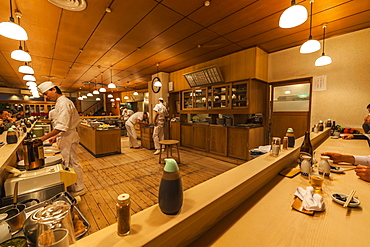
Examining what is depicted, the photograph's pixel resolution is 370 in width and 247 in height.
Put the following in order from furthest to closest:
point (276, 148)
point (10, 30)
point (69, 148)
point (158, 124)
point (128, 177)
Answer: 1. point (158, 124)
2. point (128, 177)
3. point (69, 148)
4. point (10, 30)
5. point (276, 148)

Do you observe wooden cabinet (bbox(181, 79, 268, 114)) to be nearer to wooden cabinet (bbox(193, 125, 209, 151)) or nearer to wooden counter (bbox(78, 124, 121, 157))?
wooden cabinet (bbox(193, 125, 209, 151))

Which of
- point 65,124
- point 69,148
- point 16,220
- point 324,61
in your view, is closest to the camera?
point 16,220

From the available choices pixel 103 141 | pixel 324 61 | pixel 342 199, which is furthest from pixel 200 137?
pixel 342 199

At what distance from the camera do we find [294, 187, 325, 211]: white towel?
0.94 meters

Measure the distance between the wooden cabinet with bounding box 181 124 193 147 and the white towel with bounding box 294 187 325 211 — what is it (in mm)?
4704

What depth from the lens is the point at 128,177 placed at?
343 cm

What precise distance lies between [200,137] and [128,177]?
2.73 metres

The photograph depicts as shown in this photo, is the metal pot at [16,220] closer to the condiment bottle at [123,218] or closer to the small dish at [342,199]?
the condiment bottle at [123,218]

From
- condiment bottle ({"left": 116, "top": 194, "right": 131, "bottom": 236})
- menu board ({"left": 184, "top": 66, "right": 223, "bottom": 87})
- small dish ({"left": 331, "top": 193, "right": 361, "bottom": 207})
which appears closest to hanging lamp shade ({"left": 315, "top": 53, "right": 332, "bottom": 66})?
menu board ({"left": 184, "top": 66, "right": 223, "bottom": 87})

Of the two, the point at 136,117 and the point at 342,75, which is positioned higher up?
the point at 342,75

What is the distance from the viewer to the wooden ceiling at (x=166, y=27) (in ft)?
8.55

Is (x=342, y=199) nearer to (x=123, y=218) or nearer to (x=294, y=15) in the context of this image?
(x=123, y=218)

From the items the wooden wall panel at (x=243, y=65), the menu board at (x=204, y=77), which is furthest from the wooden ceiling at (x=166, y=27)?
the menu board at (x=204, y=77)

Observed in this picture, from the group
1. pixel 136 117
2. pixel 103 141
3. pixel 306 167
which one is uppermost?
pixel 136 117
